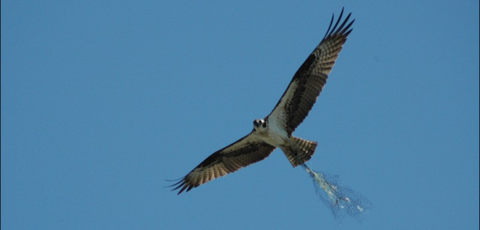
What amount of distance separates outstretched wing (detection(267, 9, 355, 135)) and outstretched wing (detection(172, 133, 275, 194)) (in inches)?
36.7

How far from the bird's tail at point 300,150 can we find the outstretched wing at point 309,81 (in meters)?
0.22

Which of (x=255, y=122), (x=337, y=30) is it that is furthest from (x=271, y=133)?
(x=337, y=30)

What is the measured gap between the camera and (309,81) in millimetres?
12383

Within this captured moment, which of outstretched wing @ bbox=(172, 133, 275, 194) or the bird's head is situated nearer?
the bird's head

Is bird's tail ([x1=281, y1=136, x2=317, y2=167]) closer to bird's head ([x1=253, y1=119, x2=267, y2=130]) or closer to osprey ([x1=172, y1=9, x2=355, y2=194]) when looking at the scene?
osprey ([x1=172, y1=9, x2=355, y2=194])

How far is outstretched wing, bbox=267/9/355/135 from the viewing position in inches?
486

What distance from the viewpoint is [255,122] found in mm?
12469

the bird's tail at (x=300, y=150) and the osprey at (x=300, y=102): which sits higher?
the osprey at (x=300, y=102)

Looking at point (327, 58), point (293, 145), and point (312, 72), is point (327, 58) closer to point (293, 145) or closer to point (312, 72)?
point (312, 72)

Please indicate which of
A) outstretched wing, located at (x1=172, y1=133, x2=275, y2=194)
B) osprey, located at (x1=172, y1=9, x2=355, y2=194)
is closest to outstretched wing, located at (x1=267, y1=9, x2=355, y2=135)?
osprey, located at (x1=172, y1=9, x2=355, y2=194)

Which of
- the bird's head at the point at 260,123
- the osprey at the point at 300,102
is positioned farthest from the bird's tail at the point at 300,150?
the bird's head at the point at 260,123

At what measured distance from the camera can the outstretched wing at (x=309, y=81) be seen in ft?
40.5

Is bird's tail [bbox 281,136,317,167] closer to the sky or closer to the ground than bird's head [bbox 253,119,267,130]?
closer to the ground

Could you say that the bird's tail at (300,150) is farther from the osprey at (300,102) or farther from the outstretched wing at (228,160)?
the outstretched wing at (228,160)
